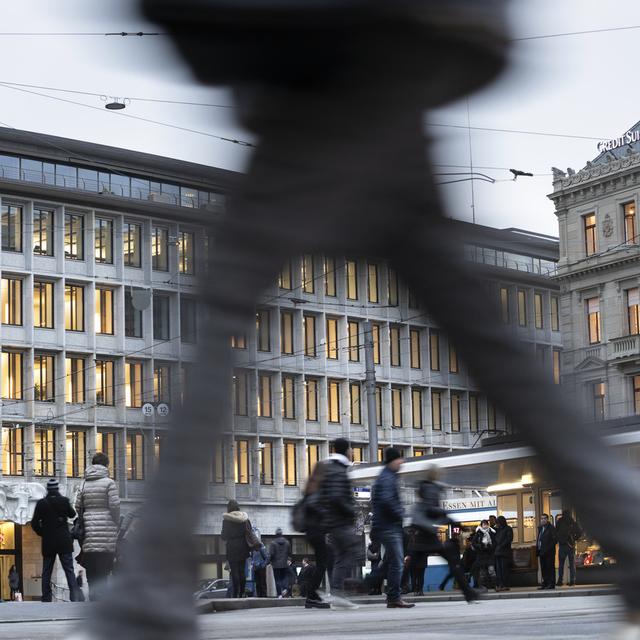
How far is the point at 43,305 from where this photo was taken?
211ft

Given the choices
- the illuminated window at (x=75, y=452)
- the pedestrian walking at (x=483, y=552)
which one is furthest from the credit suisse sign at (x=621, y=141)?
the pedestrian walking at (x=483, y=552)

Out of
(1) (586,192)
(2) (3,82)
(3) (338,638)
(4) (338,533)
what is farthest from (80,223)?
(3) (338,638)

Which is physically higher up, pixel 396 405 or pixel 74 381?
pixel 74 381

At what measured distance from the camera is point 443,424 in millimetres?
78312

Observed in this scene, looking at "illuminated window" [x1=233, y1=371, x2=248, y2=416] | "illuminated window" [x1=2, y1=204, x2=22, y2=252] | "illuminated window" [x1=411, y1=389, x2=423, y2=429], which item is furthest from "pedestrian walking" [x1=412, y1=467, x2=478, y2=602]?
"illuminated window" [x1=411, y1=389, x2=423, y2=429]

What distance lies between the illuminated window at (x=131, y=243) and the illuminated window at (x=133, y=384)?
4.61 metres

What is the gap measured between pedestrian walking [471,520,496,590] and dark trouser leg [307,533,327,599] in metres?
17.1

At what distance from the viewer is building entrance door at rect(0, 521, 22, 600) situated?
6081 cm

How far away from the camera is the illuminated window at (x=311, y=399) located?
7256 centimetres

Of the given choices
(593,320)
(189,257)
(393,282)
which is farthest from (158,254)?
(393,282)

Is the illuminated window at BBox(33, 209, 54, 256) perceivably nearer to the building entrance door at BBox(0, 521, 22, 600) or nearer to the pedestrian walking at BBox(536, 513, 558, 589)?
the building entrance door at BBox(0, 521, 22, 600)

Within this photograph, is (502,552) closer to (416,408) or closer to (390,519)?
(390,519)

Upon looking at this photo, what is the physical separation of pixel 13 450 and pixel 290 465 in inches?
596

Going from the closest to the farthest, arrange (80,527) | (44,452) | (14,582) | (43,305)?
1. (80,527)
2. (14,582)
3. (44,452)
4. (43,305)
